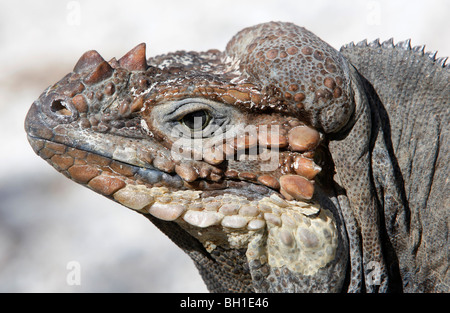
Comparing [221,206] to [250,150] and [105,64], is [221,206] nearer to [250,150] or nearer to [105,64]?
[250,150]

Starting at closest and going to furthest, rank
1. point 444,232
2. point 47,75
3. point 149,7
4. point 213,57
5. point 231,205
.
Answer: point 231,205 → point 444,232 → point 213,57 → point 47,75 → point 149,7

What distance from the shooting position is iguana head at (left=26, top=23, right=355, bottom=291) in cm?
295

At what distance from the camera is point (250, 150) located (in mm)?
2992

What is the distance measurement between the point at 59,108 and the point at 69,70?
309 inches

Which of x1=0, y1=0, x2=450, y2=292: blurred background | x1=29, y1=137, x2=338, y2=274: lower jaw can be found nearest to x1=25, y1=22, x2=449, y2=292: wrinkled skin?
x1=29, y1=137, x2=338, y2=274: lower jaw

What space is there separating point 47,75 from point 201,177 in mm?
8708

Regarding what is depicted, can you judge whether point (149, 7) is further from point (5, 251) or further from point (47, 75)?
point (5, 251)

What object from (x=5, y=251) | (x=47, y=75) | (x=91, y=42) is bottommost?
(x=5, y=251)

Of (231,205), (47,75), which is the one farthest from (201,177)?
(47,75)

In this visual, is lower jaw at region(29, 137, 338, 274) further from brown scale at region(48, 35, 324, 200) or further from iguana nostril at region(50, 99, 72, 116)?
iguana nostril at region(50, 99, 72, 116)

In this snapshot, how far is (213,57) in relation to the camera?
3.46 meters

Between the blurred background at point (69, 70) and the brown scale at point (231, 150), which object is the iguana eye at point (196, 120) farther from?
the blurred background at point (69, 70)

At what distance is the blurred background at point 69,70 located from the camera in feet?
24.1

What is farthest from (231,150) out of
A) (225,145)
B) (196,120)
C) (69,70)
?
(69,70)
